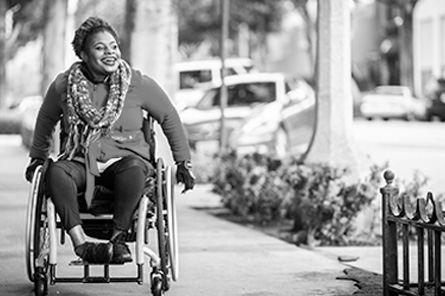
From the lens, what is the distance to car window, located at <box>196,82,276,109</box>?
21734 mm

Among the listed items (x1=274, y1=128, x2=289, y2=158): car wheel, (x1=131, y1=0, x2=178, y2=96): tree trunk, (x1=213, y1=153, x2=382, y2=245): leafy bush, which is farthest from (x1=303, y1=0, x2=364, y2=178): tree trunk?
(x1=274, y1=128, x2=289, y2=158): car wheel

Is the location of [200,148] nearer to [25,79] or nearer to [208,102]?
[208,102]

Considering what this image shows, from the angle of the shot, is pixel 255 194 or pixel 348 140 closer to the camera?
pixel 348 140

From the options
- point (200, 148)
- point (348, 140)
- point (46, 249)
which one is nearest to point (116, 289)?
point (46, 249)

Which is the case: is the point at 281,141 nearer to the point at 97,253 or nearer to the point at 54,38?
the point at 54,38

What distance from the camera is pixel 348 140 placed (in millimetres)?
11242

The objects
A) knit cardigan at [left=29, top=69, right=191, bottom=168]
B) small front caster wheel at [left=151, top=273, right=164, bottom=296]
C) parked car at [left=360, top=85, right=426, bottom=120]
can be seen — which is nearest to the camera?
A: small front caster wheel at [left=151, top=273, right=164, bottom=296]

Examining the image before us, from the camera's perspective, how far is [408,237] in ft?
21.4

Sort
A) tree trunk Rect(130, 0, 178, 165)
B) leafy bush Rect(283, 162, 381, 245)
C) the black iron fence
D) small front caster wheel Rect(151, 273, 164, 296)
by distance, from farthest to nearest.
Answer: tree trunk Rect(130, 0, 178, 165) < leafy bush Rect(283, 162, 381, 245) < small front caster wheel Rect(151, 273, 164, 296) < the black iron fence

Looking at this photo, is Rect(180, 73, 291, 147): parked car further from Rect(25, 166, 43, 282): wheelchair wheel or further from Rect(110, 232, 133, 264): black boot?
Rect(110, 232, 133, 264): black boot

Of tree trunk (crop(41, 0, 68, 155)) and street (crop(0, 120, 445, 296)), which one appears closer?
street (crop(0, 120, 445, 296))

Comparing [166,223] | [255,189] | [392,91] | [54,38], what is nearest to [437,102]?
[392,91]

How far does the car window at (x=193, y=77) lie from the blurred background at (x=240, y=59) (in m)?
0.02

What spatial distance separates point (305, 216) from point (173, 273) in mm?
3520
